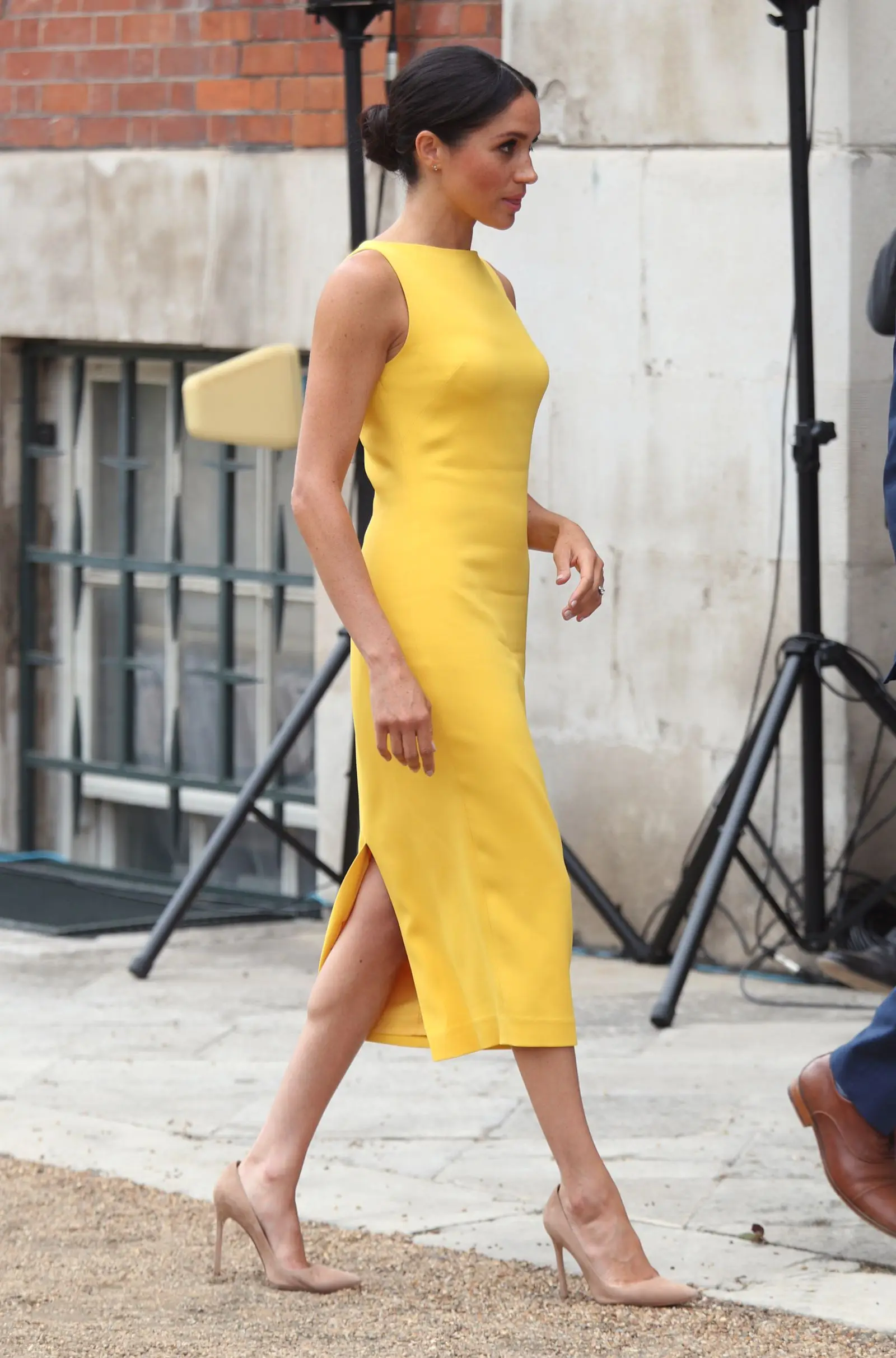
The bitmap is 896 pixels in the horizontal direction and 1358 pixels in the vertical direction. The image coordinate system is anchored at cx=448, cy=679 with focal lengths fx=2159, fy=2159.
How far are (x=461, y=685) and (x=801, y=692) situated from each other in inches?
90.6

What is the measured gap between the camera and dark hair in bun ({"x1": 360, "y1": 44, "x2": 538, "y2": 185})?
3.18 m

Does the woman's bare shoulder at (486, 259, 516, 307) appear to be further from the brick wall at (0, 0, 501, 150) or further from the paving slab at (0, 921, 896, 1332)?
the brick wall at (0, 0, 501, 150)

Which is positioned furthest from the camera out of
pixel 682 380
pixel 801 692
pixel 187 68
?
pixel 187 68

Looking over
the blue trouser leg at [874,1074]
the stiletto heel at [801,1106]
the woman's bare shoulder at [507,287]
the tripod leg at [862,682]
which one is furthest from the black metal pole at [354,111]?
the blue trouser leg at [874,1074]

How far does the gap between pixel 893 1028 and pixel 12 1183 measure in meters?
1.65

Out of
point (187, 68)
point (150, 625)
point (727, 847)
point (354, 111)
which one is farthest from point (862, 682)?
point (187, 68)

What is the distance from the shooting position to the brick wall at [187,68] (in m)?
6.16

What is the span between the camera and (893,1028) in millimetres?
3414

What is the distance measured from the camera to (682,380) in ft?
18.6

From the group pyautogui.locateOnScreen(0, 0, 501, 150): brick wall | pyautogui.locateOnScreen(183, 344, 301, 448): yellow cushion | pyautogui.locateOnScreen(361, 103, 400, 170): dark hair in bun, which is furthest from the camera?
pyautogui.locateOnScreen(0, 0, 501, 150): brick wall

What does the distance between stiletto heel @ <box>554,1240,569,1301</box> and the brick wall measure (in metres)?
3.81

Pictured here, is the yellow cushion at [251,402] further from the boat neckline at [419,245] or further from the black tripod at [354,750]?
the boat neckline at [419,245]

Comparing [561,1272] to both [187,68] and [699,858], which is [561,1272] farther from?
[187,68]

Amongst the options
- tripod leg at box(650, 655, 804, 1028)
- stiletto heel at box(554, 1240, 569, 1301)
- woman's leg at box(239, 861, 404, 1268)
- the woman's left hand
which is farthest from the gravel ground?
tripod leg at box(650, 655, 804, 1028)
